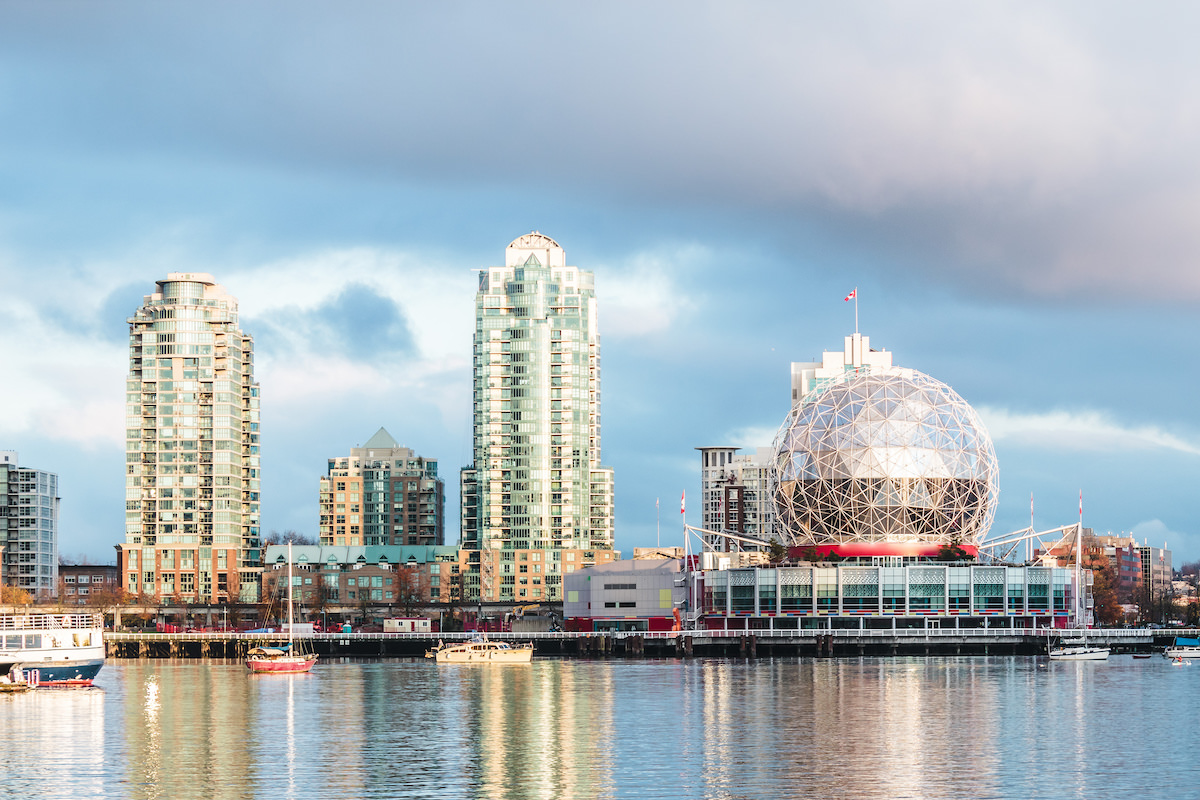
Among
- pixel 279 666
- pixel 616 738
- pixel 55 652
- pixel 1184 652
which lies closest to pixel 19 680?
pixel 55 652

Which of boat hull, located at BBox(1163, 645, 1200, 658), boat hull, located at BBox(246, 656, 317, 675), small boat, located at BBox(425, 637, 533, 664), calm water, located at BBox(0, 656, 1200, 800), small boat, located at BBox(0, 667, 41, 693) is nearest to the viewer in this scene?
calm water, located at BBox(0, 656, 1200, 800)

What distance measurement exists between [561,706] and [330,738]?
915 inches

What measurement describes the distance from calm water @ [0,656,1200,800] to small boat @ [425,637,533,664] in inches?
1663

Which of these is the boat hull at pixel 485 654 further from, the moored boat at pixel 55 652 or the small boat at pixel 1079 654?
the moored boat at pixel 55 652

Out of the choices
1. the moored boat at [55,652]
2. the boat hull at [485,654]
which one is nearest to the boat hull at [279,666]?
the boat hull at [485,654]

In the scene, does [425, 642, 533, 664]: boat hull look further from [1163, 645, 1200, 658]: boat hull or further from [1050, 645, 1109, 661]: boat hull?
[1163, 645, 1200, 658]: boat hull

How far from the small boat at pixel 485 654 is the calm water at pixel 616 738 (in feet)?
139

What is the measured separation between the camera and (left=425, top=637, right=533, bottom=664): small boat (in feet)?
598

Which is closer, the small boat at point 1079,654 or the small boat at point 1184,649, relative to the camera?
the small boat at point 1079,654

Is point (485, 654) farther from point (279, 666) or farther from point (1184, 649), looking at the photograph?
point (1184, 649)

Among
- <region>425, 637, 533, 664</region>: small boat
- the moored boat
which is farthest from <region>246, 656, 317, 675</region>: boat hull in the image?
the moored boat

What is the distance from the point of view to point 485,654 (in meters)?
184

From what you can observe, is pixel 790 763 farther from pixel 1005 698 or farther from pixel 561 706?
pixel 1005 698

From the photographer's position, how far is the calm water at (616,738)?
65.3 m
